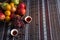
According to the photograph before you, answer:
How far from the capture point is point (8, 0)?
1.08 metres

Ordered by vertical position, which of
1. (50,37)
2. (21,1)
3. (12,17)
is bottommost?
(50,37)

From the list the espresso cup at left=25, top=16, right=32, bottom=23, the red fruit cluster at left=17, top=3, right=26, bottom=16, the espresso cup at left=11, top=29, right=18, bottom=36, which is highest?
the red fruit cluster at left=17, top=3, right=26, bottom=16

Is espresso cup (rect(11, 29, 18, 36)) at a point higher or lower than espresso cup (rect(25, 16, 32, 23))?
lower

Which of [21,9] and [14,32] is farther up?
[21,9]

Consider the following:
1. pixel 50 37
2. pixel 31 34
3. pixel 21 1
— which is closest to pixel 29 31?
pixel 31 34

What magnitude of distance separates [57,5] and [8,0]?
370 mm

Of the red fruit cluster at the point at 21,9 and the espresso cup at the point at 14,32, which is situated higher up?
the red fruit cluster at the point at 21,9

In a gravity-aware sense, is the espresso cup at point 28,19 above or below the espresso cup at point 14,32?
above

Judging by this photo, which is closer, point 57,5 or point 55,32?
point 55,32

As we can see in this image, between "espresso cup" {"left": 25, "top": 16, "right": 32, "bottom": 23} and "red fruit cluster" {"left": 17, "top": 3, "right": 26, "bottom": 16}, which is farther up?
"red fruit cluster" {"left": 17, "top": 3, "right": 26, "bottom": 16}

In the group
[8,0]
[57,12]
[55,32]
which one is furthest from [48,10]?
[8,0]

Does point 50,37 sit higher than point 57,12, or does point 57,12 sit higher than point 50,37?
point 57,12

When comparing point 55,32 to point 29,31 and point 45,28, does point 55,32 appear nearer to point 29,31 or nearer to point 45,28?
point 45,28

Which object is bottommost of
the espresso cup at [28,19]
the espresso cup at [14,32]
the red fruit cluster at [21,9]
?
the espresso cup at [14,32]
